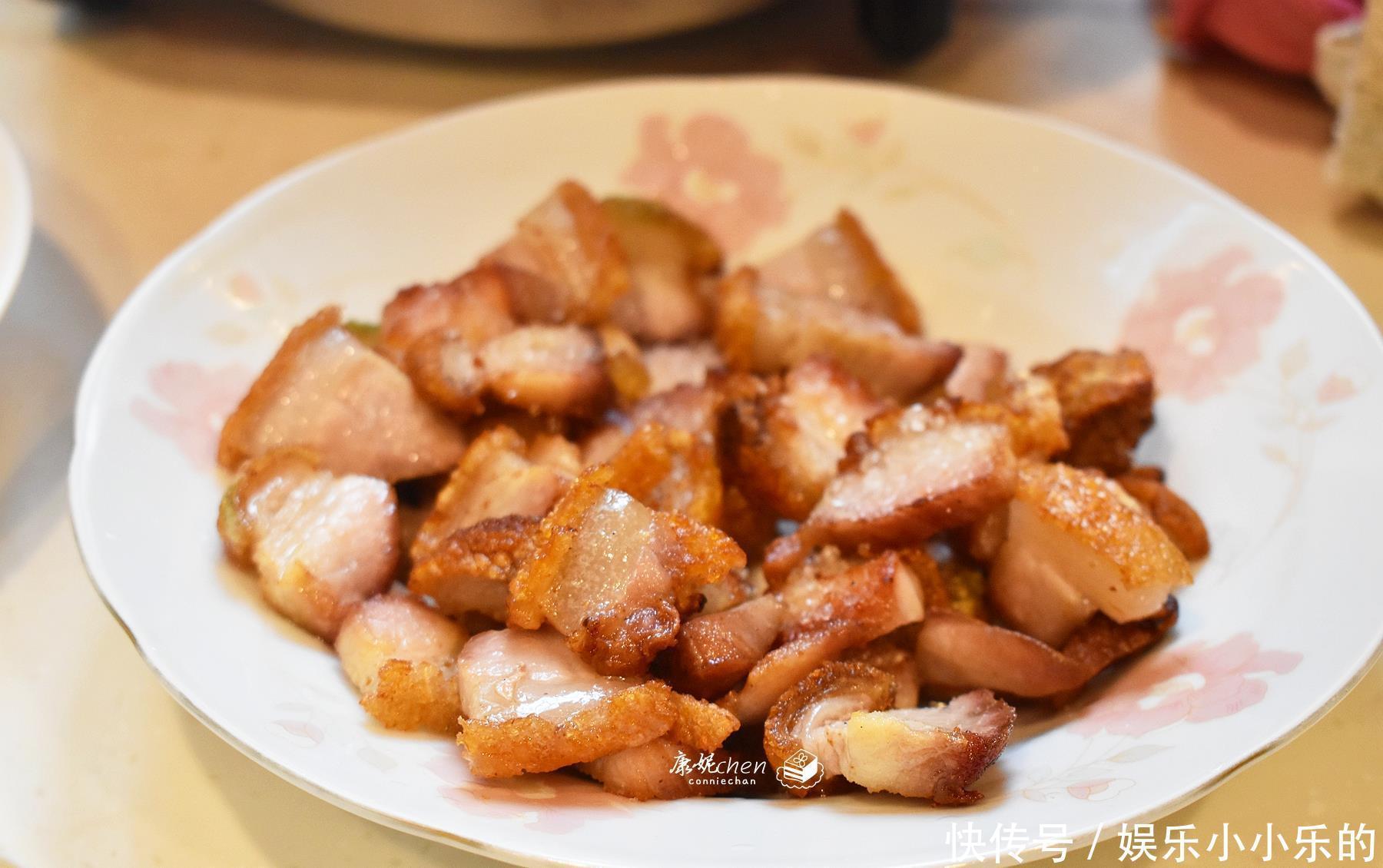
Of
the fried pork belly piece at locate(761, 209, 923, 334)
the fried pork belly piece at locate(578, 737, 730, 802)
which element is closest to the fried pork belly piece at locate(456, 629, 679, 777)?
the fried pork belly piece at locate(578, 737, 730, 802)

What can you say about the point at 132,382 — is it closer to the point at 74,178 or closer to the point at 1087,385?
the point at 74,178

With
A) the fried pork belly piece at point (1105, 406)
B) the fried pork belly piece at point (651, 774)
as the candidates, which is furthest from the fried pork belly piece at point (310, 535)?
the fried pork belly piece at point (1105, 406)

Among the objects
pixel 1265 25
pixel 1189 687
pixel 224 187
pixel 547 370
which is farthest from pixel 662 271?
pixel 1265 25

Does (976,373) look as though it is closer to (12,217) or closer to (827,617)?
(827,617)

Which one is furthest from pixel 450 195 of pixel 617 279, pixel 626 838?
pixel 626 838

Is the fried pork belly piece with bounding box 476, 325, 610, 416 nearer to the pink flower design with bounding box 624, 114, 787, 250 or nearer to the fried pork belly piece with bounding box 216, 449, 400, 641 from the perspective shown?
the fried pork belly piece with bounding box 216, 449, 400, 641

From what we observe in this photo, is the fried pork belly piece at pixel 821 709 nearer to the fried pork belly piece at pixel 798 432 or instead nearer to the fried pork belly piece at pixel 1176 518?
the fried pork belly piece at pixel 798 432
